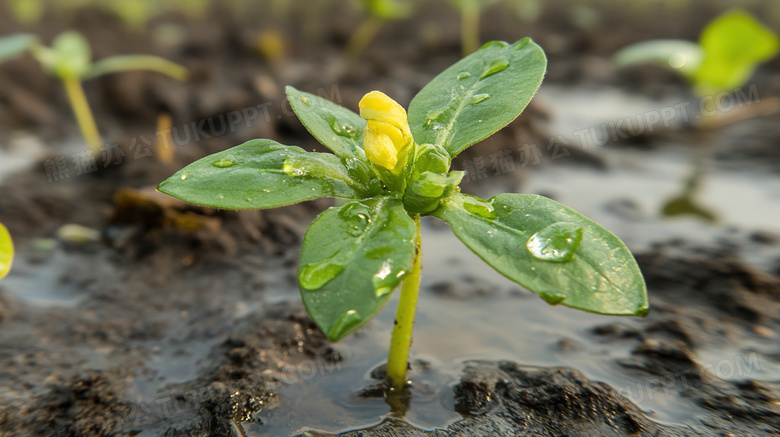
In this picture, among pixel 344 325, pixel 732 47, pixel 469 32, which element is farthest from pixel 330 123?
pixel 469 32

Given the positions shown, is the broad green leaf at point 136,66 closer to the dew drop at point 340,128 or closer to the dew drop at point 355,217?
the dew drop at point 340,128

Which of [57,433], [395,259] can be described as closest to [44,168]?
[57,433]

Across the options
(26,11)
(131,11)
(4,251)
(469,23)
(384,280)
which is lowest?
(384,280)

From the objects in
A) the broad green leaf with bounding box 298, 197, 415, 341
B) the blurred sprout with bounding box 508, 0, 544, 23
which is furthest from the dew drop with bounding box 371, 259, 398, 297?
the blurred sprout with bounding box 508, 0, 544, 23

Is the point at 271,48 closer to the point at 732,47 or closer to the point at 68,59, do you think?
the point at 68,59

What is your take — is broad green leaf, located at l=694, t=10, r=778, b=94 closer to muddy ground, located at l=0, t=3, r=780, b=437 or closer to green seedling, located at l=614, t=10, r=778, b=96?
green seedling, located at l=614, t=10, r=778, b=96
